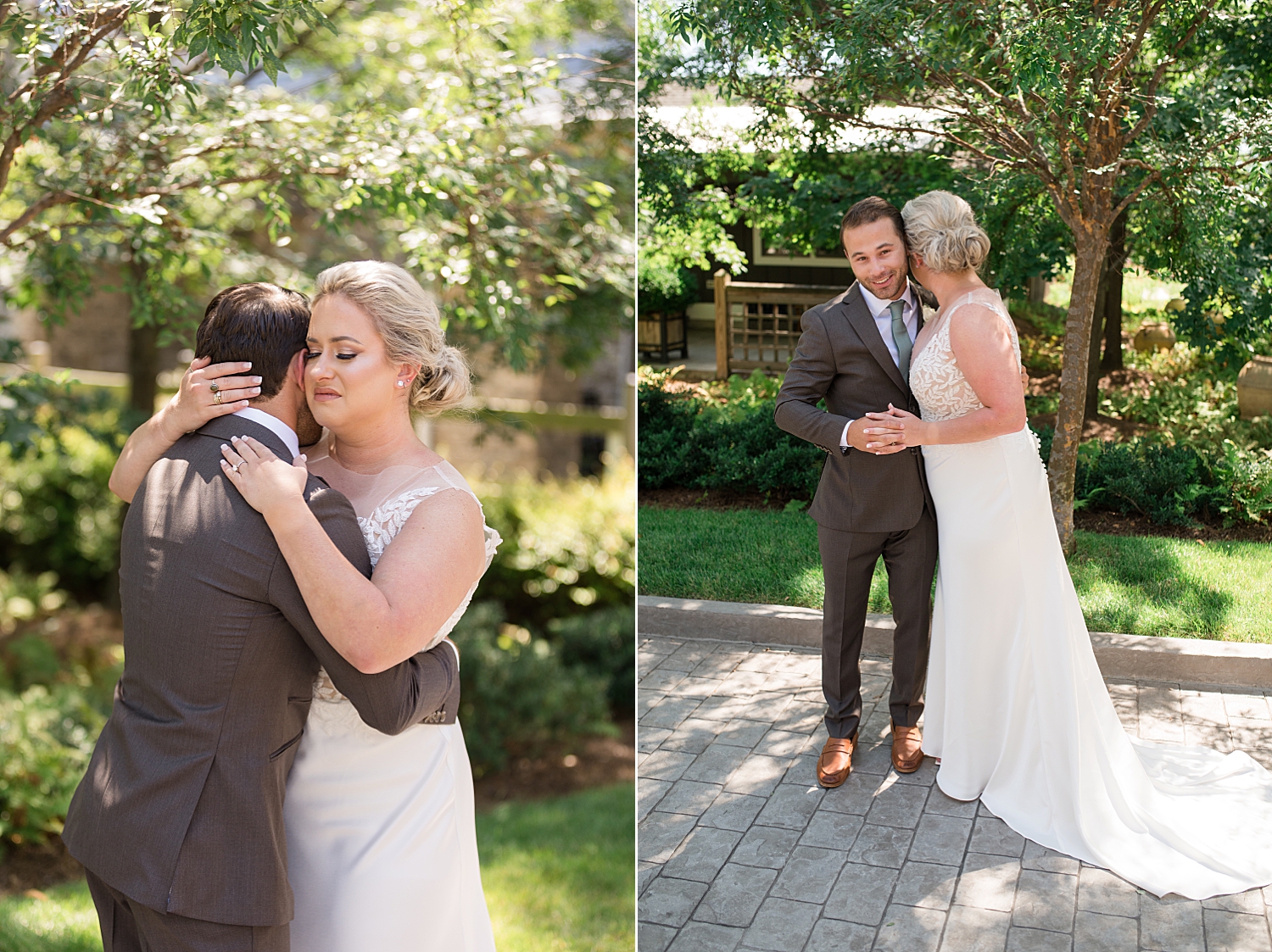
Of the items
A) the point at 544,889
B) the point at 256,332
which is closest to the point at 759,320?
the point at 256,332

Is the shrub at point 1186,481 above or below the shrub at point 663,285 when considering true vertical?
below

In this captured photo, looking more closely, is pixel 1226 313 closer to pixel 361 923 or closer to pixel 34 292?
pixel 361 923

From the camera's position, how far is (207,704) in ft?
5.89

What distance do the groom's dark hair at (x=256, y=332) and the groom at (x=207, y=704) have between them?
0.34 ft

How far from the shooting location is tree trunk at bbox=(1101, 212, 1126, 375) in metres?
2.56

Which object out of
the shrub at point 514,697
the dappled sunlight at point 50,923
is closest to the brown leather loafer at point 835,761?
the dappled sunlight at point 50,923

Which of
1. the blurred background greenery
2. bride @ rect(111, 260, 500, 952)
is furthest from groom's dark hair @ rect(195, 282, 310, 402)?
the blurred background greenery

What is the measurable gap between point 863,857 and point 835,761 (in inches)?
16.4

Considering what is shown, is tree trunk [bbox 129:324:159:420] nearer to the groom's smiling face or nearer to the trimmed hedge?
the trimmed hedge

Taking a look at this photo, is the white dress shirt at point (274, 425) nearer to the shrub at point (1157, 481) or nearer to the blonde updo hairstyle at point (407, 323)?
the blonde updo hairstyle at point (407, 323)

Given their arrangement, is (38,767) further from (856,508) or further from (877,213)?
(877,213)

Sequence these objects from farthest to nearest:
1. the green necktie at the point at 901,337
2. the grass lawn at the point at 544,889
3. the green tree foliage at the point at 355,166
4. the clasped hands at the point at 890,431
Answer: the grass lawn at the point at 544,889
the green tree foliage at the point at 355,166
the green necktie at the point at 901,337
the clasped hands at the point at 890,431

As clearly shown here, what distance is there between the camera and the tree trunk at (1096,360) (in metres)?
2.63

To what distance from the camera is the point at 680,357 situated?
351 cm
